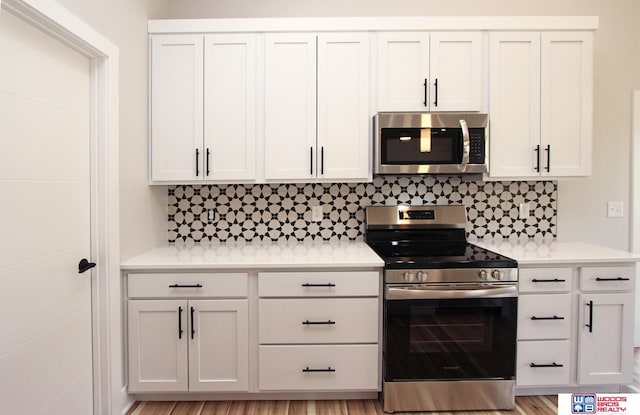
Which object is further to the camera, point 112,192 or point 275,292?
point 275,292

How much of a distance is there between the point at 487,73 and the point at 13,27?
2.45m

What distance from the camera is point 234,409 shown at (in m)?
2.07

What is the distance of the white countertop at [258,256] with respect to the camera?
204 centimetres

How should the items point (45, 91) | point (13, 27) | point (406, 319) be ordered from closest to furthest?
point (13, 27) → point (45, 91) → point (406, 319)

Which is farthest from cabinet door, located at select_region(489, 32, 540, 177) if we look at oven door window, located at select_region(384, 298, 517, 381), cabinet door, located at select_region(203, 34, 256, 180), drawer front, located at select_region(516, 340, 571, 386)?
cabinet door, located at select_region(203, 34, 256, 180)

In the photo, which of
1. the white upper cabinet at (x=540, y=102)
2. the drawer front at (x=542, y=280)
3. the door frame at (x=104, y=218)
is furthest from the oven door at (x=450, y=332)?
the door frame at (x=104, y=218)

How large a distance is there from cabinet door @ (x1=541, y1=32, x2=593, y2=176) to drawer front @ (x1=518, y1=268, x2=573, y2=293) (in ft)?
2.24

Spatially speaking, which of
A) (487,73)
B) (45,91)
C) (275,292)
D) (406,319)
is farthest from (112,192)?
(487,73)

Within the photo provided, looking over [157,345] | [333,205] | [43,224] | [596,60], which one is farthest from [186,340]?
[596,60]

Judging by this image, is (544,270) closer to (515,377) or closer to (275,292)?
(515,377)

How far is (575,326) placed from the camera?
6.95 ft

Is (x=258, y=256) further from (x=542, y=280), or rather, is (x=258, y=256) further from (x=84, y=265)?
(x=542, y=280)

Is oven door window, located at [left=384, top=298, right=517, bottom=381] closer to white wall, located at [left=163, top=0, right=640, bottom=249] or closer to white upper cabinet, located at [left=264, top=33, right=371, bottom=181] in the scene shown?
white upper cabinet, located at [left=264, top=33, right=371, bottom=181]

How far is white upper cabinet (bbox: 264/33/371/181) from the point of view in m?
2.34
